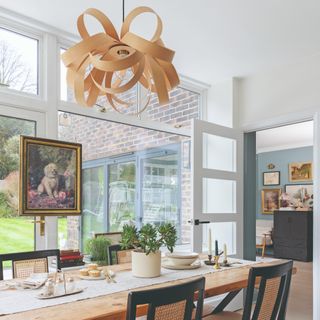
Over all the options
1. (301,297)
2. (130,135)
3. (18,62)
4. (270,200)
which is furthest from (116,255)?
(270,200)

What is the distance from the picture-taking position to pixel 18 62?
322cm

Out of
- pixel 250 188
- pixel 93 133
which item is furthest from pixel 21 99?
pixel 250 188

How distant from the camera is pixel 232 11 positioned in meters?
3.01

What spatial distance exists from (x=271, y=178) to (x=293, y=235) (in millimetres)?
1832

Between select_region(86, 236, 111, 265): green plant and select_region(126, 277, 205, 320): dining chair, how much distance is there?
192 cm

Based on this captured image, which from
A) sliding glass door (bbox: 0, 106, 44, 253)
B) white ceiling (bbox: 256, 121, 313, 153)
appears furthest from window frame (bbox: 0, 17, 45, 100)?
white ceiling (bbox: 256, 121, 313, 153)

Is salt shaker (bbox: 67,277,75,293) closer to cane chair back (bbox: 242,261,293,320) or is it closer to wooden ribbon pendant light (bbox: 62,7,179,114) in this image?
cane chair back (bbox: 242,261,293,320)

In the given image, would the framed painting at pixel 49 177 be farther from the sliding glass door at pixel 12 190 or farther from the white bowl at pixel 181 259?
the white bowl at pixel 181 259

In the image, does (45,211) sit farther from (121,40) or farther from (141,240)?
(121,40)

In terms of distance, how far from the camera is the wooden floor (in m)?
4.29

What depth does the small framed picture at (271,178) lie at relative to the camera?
385 inches

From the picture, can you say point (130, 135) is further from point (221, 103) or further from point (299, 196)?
point (299, 196)

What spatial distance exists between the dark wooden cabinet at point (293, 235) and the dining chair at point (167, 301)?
7311 mm

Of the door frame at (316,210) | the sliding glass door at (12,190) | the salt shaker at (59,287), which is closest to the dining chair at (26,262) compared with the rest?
the salt shaker at (59,287)
